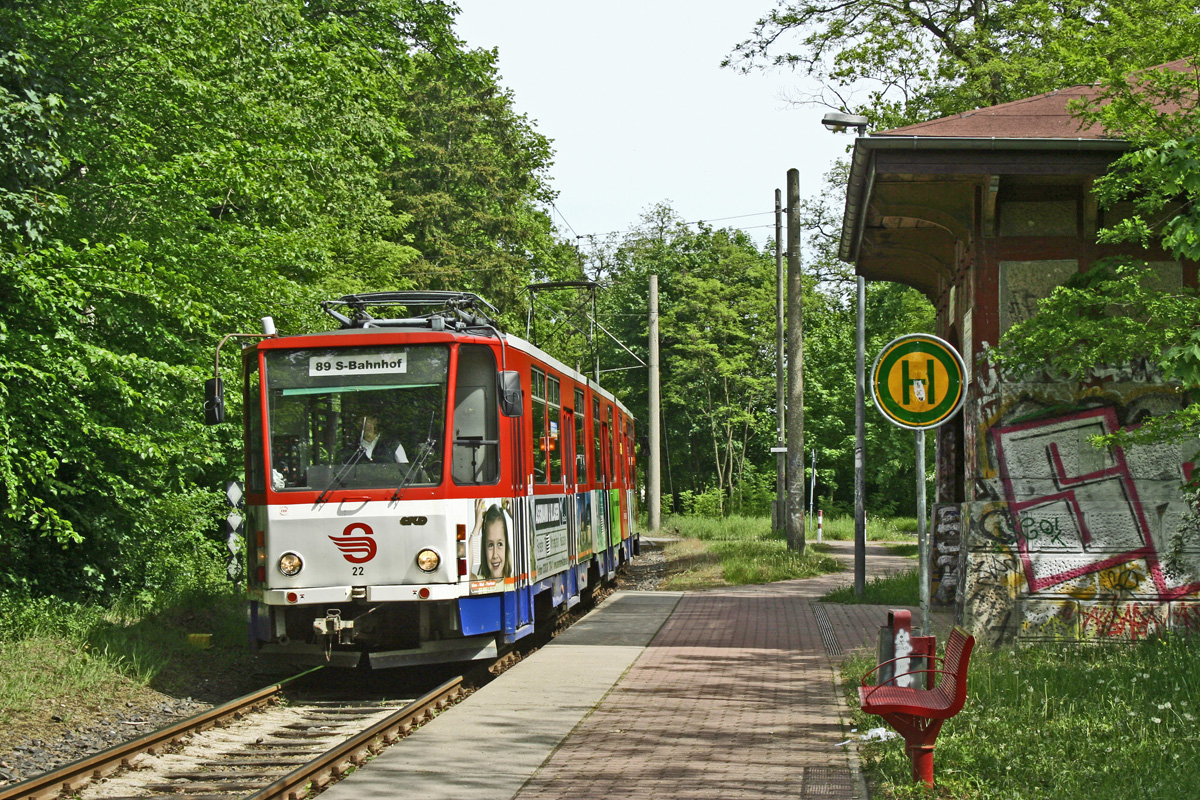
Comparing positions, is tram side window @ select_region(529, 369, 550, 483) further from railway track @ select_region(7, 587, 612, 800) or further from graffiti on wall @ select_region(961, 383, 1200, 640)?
graffiti on wall @ select_region(961, 383, 1200, 640)

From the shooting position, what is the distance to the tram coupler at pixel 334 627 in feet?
34.2

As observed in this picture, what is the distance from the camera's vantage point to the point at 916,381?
7730 mm

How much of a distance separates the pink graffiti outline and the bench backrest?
4.73m

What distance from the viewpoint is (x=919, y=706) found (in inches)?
247

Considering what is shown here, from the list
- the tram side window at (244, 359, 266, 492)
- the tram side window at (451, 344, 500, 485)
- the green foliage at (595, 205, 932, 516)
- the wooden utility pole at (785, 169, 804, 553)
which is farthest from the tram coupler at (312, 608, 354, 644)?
the green foliage at (595, 205, 932, 516)

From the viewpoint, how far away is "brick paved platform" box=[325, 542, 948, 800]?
22.6ft


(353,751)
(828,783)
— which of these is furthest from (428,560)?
(828,783)

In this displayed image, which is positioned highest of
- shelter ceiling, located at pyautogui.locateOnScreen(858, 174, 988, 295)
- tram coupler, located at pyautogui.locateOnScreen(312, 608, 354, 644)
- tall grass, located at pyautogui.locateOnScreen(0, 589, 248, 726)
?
shelter ceiling, located at pyautogui.locateOnScreen(858, 174, 988, 295)

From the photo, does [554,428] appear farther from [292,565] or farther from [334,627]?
[334,627]

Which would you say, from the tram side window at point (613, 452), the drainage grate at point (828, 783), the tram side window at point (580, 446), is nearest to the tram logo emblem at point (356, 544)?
the drainage grate at point (828, 783)

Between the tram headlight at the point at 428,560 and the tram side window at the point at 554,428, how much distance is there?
307cm

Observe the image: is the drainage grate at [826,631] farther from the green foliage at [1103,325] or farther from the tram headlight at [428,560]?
the tram headlight at [428,560]

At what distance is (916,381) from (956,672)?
6.78 feet

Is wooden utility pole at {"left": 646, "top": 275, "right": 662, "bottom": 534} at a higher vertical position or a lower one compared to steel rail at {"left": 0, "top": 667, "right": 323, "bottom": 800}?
higher
